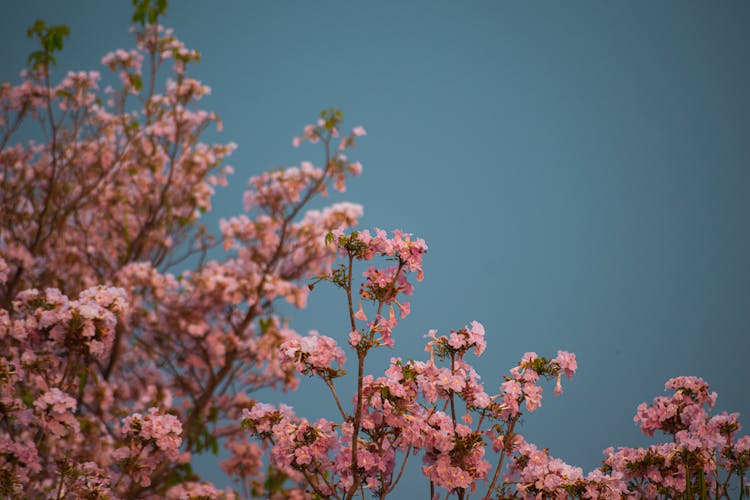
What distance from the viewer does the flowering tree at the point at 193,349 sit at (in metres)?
2.40

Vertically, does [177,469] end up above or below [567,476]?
above

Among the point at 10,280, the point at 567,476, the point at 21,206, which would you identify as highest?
the point at 21,206

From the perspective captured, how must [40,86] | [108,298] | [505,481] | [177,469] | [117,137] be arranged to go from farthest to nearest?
[117,137], [40,86], [177,469], [108,298], [505,481]

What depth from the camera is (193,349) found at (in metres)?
7.09

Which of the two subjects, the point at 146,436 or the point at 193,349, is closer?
the point at 146,436

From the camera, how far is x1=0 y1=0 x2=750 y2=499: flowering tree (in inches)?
94.6

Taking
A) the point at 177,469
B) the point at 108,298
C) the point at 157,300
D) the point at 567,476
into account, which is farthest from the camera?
the point at 157,300

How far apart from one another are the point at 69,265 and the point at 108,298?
4746 millimetres

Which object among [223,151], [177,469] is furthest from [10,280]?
[223,151]

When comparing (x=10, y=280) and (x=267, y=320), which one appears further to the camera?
(x=267, y=320)

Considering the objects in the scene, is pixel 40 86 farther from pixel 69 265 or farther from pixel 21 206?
pixel 69 265

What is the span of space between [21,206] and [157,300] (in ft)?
6.68

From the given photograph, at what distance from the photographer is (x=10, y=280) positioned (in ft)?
18.6

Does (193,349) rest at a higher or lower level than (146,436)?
higher
